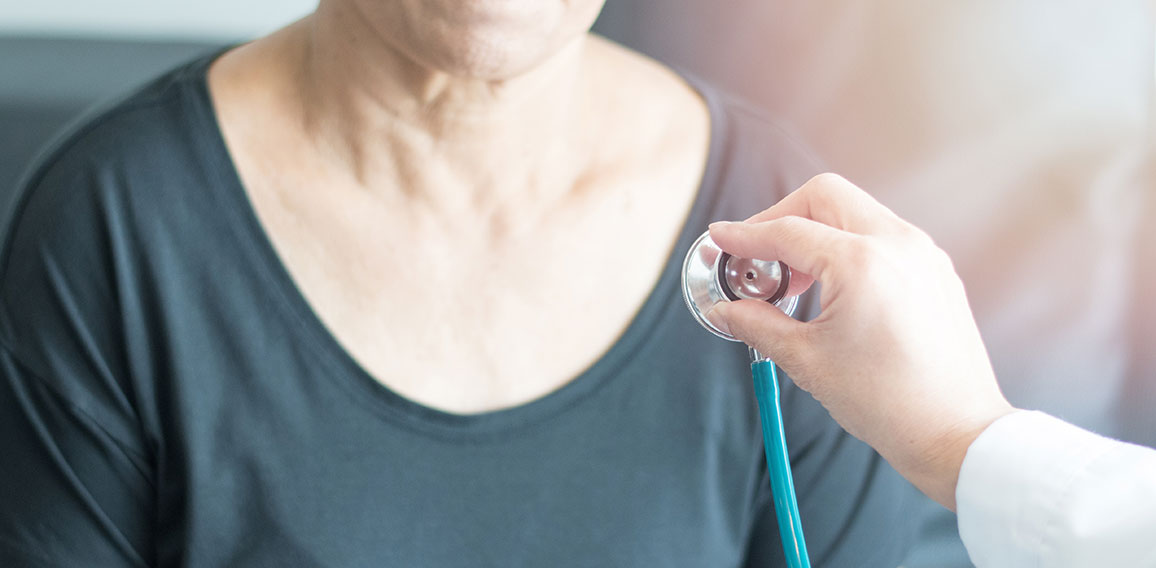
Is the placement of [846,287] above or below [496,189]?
above

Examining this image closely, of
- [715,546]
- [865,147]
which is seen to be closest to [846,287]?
[715,546]

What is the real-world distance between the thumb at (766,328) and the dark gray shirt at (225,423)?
186mm

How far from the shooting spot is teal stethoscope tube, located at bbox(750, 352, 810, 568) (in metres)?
0.51

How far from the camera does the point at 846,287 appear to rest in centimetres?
45

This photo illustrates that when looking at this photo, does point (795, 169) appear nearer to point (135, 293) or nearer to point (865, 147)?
point (865, 147)

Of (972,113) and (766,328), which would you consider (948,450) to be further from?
(972,113)

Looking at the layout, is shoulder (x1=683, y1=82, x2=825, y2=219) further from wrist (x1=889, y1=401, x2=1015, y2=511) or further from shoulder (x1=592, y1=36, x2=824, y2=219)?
wrist (x1=889, y1=401, x2=1015, y2=511)

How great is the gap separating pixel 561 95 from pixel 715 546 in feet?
1.07

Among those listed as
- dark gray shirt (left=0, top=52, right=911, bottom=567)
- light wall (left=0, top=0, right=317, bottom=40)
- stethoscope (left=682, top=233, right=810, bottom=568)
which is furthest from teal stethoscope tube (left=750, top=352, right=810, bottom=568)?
light wall (left=0, top=0, right=317, bottom=40)

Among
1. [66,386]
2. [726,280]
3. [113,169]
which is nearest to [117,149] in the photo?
[113,169]

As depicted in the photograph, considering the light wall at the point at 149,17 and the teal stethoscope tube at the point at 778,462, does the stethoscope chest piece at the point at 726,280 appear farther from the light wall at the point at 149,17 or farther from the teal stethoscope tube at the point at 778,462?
the light wall at the point at 149,17

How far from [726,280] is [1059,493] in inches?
7.2

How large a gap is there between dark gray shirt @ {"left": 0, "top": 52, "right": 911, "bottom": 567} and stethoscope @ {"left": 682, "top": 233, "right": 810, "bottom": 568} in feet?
0.51

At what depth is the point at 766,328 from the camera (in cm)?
48
